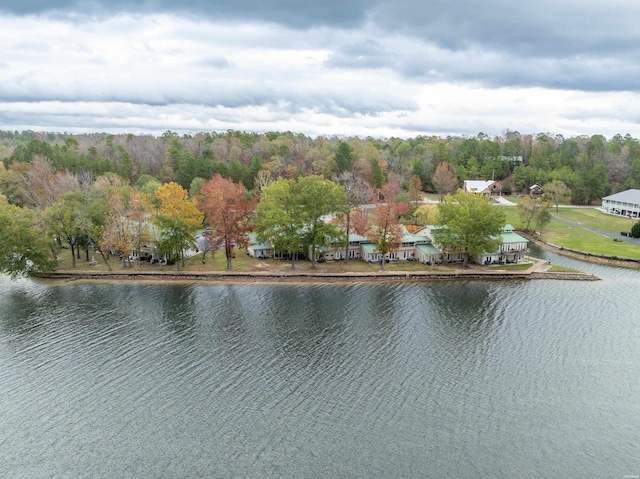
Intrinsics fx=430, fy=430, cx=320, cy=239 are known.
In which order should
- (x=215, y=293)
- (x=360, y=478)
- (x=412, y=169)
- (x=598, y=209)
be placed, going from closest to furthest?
(x=360, y=478)
(x=215, y=293)
(x=598, y=209)
(x=412, y=169)

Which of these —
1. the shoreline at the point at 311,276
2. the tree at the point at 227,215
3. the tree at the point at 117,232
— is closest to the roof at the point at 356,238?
the shoreline at the point at 311,276

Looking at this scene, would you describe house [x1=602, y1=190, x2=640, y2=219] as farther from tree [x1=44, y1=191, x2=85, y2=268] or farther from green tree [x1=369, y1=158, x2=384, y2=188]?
tree [x1=44, y1=191, x2=85, y2=268]

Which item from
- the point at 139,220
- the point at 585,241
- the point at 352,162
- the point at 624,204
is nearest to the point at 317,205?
the point at 139,220

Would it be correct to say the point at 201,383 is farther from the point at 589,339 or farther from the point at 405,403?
the point at 589,339

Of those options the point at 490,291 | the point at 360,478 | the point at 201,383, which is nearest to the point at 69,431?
the point at 201,383

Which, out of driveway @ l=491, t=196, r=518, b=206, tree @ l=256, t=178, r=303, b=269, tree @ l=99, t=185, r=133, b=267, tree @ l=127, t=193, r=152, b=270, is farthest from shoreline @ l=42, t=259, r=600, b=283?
driveway @ l=491, t=196, r=518, b=206

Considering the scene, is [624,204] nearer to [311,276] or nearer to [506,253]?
[506,253]
